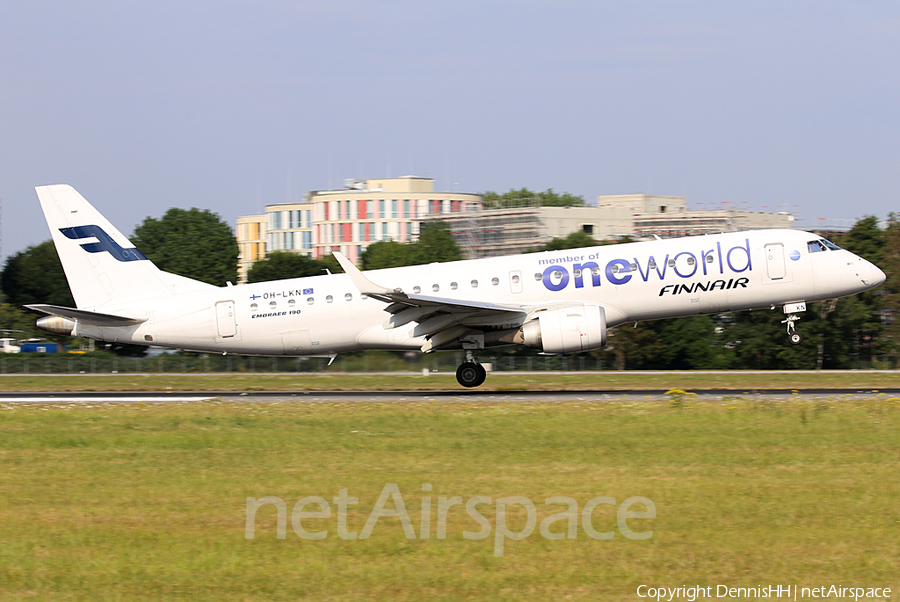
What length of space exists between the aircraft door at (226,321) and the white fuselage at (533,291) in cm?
3

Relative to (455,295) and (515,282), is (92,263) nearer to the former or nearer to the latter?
(455,295)

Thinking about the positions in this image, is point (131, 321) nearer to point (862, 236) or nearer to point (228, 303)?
point (228, 303)

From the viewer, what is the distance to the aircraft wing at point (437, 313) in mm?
25188

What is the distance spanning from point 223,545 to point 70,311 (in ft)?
67.3

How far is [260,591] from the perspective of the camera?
8.40 m

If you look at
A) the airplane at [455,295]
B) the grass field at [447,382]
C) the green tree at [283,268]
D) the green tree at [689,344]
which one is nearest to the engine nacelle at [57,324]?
the airplane at [455,295]

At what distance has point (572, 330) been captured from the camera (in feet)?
83.4

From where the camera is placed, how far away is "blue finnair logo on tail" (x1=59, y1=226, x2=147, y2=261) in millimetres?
29609

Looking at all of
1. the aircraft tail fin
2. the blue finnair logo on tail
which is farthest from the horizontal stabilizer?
the blue finnair logo on tail

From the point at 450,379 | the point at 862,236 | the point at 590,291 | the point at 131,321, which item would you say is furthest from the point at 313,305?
the point at 862,236

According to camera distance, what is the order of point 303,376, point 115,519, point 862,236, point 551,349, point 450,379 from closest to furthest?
point 115,519 → point 551,349 → point 450,379 → point 303,376 → point 862,236

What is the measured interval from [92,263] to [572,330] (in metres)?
15.1
